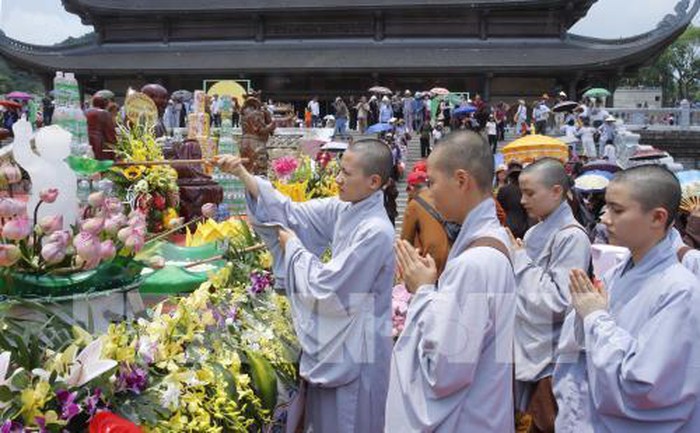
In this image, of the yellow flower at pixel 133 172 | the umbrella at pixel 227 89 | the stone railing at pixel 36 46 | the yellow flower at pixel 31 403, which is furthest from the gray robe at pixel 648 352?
the stone railing at pixel 36 46

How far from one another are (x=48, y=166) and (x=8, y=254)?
67 centimetres

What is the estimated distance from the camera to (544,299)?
3.19 meters

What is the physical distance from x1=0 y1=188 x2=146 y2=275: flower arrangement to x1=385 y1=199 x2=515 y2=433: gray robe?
1.02 metres

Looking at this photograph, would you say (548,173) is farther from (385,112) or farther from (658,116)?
(658,116)

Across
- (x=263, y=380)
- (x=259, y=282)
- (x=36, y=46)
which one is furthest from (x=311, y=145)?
(x=36, y=46)

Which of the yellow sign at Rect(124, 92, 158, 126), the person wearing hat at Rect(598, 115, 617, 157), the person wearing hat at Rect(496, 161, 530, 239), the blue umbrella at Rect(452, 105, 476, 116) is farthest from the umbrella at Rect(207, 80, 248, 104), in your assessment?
the person wearing hat at Rect(496, 161, 530, 239)

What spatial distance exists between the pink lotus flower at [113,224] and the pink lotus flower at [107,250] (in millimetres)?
109

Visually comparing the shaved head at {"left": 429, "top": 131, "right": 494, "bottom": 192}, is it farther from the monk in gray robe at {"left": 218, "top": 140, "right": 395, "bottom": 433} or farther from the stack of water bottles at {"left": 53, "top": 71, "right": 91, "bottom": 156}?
the stack of water bottles at {"left": 53, "top": 71, "right": 91, "bottom": 156}

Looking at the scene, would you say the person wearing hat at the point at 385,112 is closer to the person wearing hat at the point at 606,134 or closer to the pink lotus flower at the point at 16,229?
the person wearing hat at the point at 606,134

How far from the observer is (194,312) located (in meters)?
2.49

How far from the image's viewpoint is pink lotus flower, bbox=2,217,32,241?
2.09m

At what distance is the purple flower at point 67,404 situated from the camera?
1.68 m

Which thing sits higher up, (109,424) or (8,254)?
(8,254)

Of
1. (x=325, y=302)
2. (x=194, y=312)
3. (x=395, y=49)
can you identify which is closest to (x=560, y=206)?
(x=325, y=302)
